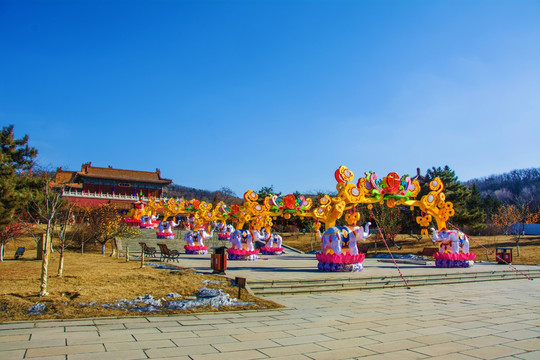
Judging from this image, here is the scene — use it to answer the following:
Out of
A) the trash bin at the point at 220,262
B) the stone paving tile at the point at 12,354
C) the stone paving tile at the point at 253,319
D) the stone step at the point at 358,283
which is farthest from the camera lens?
the trash bin at the point at 220,262

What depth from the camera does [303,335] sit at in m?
5.76

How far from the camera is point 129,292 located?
8453 millimetres

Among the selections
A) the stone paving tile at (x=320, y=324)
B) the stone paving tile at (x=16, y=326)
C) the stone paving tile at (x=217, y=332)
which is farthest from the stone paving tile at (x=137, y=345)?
the stone paving tile at (x=320, y=324)

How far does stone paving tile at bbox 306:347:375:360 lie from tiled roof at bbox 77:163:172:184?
4604cm

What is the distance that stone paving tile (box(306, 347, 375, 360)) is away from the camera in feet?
15.4

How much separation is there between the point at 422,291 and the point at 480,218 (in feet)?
73.6

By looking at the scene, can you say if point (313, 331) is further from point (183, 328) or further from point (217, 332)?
point (183, 328)

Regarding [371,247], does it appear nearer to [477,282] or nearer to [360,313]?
[477,282]

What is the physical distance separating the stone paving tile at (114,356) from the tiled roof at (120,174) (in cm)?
4528

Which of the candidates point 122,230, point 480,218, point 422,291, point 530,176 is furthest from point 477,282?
point 530,176

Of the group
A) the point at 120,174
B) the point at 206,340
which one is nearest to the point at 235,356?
the point at 206,340

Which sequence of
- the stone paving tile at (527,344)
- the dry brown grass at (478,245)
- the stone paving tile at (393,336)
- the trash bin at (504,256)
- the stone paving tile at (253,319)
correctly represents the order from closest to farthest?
the stone paving tile at (527,344), the stone paving tile at (393,336), the stone paving tile at (253,319), the trash bin at (504,256), the dry brown grass at (478,245)

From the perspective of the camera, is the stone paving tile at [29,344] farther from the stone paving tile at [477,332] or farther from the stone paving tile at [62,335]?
the stone paving tile at [477,332]

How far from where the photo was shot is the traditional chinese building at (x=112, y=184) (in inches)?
1752
